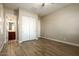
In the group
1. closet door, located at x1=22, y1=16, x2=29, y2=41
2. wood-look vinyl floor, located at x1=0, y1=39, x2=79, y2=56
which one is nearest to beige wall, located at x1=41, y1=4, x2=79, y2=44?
wood-look vinyl floor, located at x1=0, y1=39, x2=79, y2=56

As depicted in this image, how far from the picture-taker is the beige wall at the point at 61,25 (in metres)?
2.44

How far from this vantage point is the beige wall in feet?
8.00

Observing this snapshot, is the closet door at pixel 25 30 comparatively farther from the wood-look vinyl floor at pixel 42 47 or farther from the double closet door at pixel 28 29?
the wood-look vinyl floor at pixel 42 47

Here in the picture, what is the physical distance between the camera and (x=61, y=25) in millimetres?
2551

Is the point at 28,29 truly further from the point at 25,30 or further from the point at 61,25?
the point at 61,25

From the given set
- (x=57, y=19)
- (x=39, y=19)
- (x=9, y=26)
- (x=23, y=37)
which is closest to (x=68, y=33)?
(x=57, y=19)

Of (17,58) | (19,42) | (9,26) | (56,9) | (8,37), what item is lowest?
(17,58)

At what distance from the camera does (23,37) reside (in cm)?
274

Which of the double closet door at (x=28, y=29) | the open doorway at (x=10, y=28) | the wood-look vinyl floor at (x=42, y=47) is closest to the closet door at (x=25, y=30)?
the double closet door at (x=28, y=29)

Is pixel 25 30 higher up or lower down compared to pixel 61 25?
lower down

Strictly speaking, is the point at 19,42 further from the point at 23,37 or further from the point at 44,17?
the point at 44,17

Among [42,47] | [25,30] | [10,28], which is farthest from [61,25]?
[10,28]

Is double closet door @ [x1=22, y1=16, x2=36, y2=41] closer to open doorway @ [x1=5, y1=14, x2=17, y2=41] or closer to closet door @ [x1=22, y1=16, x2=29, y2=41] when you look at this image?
closet door @ [x1=22, y1=16, x2=29, y2=41]

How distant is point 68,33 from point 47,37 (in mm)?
656
